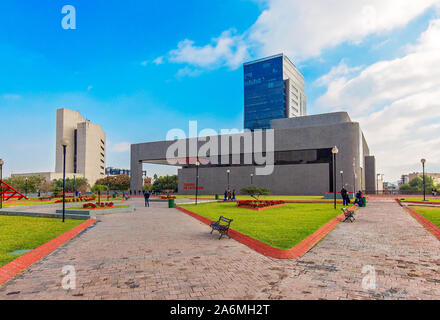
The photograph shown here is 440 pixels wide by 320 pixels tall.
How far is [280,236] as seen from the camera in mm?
9336

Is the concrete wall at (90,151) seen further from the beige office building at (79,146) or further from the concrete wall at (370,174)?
the concrete wall at (370,174)

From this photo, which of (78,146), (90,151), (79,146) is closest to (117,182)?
(90,151)

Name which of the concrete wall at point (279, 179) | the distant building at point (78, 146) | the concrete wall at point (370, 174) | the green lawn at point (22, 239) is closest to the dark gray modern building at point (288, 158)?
the concrete wall at point (279, 179)

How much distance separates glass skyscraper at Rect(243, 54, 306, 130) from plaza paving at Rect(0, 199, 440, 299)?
126m

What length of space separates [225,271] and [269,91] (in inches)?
5342

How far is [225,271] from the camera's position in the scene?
5980mm

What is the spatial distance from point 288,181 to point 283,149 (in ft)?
21.5

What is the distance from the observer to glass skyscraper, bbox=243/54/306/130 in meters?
132

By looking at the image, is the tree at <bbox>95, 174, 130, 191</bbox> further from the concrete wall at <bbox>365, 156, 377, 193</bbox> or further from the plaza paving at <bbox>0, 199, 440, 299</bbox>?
the plaza paving at <bbox>0, 199, 440, 299</bbox>

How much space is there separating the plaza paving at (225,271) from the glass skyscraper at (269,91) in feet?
415

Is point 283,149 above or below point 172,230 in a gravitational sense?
above
